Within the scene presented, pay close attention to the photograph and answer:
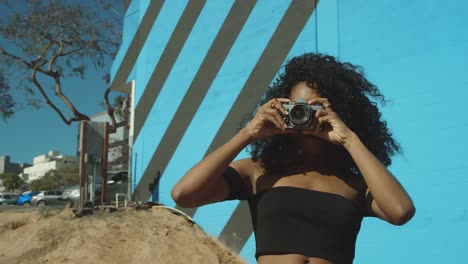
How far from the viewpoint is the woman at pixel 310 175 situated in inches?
59.6

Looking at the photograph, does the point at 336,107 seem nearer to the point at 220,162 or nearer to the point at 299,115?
the point at 299,115

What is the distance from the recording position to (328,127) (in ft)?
5.34

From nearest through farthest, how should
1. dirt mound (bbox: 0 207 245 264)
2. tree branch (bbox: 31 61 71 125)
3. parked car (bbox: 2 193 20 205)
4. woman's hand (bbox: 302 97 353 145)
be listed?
woman's hand (bbox: 302 97 353 145) → dirt mound (bbox: 0 207 245 264) → tree branch (bbox: 31 61 71 125) → parked car (bbox: 2 193 20 205)

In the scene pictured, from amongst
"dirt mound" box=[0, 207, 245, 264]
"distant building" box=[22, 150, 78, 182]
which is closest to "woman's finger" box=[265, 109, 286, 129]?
"dirt mound" box=[0, 207, 245, 264]

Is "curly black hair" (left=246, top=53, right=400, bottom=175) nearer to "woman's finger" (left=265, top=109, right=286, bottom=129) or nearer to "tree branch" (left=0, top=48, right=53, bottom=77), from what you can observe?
"woman's finger" (left=265, top=109, right=286, bottom=129)

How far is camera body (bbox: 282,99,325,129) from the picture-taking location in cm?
155

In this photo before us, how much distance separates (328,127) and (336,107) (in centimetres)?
19

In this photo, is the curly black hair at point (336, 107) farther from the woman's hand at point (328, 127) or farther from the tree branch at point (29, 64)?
the tree branch at point (29, 64)

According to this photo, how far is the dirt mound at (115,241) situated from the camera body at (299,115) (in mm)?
5632

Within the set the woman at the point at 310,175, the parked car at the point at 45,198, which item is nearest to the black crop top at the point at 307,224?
the woman at the point at 310,175

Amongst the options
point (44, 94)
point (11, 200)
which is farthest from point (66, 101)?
point (11, 200)

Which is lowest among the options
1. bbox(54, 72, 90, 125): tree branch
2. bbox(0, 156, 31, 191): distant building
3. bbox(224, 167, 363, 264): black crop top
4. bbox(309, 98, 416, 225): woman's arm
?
bbox(224, 167, 363, 264): black crop top

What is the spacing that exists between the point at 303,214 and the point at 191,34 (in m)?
7.67

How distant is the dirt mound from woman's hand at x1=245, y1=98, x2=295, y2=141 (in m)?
5.53
